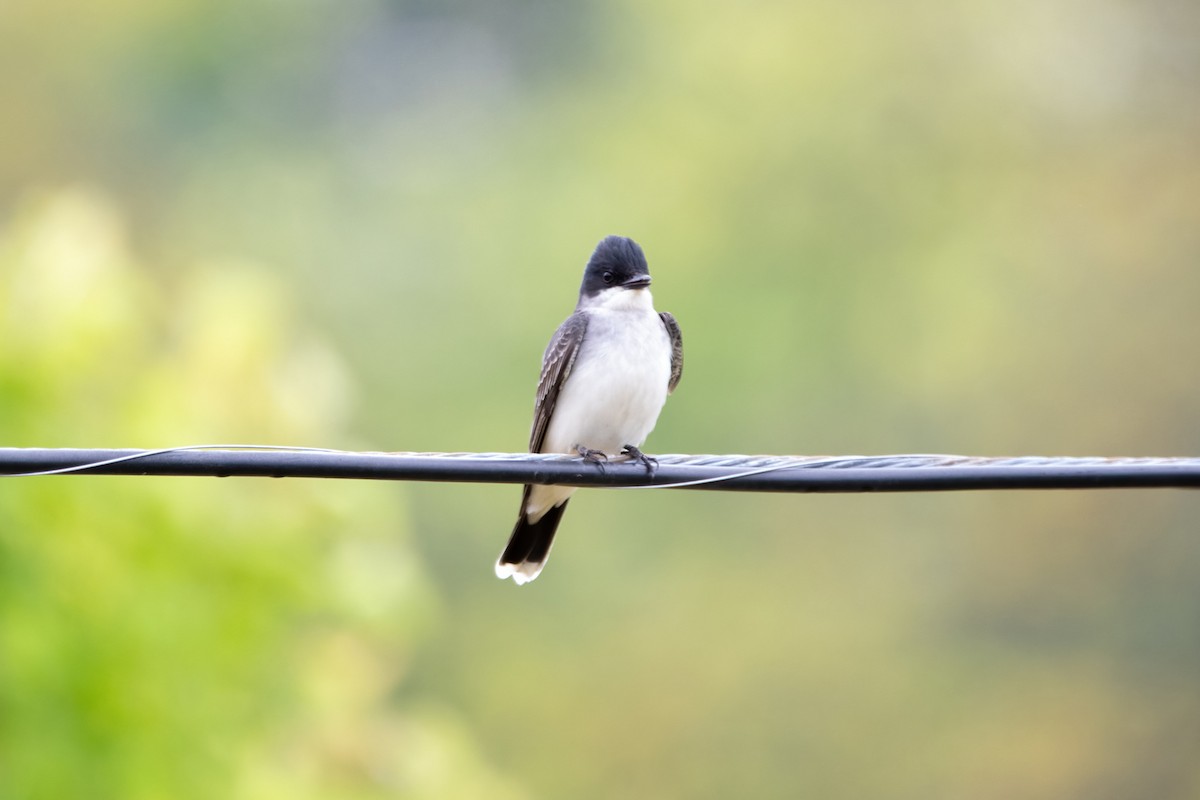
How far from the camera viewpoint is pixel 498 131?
27578mm

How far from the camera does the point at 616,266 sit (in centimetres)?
658

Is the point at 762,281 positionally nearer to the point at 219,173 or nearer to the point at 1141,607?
the point at 1141,607

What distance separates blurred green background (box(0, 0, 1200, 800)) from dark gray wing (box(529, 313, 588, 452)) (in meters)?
1.71

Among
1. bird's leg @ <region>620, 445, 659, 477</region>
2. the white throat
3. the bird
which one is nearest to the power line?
bird's leg @ <region>620, 445, 659, 477</region>

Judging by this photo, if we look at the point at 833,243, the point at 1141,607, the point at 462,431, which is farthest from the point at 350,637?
the point at 833,243

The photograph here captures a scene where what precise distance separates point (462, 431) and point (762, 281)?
16.1ft

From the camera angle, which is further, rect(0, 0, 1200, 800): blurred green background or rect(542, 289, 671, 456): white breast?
rect(0, 0, 1200, 800): blurred green background

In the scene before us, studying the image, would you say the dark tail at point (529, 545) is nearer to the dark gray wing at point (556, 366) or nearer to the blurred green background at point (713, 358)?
the dark gray wing at point (556, 366)

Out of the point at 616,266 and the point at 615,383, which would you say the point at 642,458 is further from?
the point at 616,266

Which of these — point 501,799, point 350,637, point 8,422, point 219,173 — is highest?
point 219,173

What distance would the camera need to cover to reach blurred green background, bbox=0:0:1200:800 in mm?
9008

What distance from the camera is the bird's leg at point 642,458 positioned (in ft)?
14.0

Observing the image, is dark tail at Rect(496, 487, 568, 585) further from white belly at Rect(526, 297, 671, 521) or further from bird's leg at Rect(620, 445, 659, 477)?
bird's leg at Rect(620, 445, 659, 477)

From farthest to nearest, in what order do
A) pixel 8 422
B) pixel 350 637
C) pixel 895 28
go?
pixel 895 28
pixel 350 637
pixel 8 422
